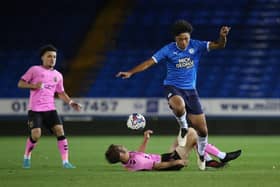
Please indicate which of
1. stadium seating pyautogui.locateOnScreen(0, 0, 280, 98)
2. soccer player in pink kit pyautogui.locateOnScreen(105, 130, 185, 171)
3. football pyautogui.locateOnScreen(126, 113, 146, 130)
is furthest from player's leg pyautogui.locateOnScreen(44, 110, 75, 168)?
stadium seating pyautogui.locateOnScreen(0, 0, 280, 98)

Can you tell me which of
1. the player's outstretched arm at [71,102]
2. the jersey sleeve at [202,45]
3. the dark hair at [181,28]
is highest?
the dark hair at [181,28]

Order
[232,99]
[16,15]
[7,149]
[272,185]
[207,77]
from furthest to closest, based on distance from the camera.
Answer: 1. [16,15]
2. [207,77]
3. [232,99]
4. [7,149]
5. [272,185]

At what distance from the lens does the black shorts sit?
1203 cm

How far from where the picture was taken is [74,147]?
710 inches

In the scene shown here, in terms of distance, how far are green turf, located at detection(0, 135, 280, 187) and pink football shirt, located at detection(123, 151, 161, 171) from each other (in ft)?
0.45

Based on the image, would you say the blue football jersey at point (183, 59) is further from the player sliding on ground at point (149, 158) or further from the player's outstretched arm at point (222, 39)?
the player sliding on ground at point (149, 158)

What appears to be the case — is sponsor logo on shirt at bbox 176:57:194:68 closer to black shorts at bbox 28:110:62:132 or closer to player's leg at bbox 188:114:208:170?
player's leg at bbox 188:114:208:170

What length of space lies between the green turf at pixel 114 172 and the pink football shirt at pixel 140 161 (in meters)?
0.14

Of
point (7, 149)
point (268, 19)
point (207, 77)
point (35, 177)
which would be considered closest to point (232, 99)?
point (207, 77)

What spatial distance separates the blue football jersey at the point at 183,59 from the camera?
11562 mm

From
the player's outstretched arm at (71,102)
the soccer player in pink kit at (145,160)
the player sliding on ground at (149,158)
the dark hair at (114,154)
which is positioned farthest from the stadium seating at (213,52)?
the dark hair at (114,154)

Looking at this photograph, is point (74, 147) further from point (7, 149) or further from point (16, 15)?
point (16, 15)

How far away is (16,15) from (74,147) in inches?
423

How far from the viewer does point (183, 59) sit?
11.6m
